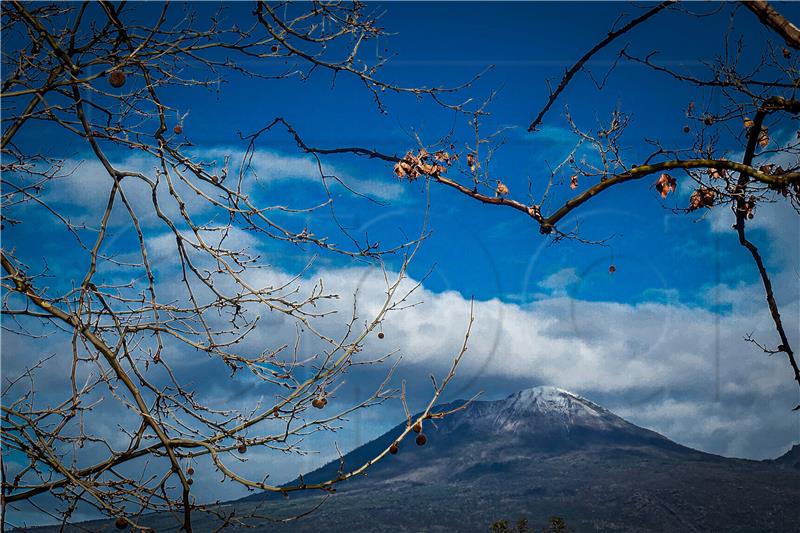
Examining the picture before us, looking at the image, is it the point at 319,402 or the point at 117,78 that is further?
the point at 117,78

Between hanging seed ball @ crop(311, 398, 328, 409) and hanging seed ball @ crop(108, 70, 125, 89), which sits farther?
hanging seed ball @ crop(108, 70, 125, 89)

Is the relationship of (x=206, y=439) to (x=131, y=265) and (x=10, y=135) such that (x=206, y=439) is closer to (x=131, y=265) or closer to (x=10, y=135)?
(x=131, y=265)

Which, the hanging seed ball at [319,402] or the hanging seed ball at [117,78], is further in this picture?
the hanging seed ball at [117,78]

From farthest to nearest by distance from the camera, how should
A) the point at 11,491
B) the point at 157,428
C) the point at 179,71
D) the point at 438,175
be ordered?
the point at 438,175
the point at 179,71
the point at 11,491
the point at 157,428

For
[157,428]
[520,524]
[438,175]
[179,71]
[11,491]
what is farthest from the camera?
[520,524]

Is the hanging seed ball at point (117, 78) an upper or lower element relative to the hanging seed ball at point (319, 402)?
upper

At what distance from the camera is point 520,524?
6956cm

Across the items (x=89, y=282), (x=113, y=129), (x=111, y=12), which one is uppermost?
(x=111, y=12)

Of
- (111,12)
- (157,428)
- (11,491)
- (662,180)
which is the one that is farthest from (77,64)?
(662,180)

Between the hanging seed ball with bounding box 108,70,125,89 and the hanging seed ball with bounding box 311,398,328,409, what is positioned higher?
the hanging seed ball with bounding box 108,70,125,89

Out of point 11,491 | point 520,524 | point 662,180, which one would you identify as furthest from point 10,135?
point 520,524

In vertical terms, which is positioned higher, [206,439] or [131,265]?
[131,265]

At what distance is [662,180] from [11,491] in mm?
4603

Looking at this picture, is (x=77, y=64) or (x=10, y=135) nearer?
(x=77, y=64)
